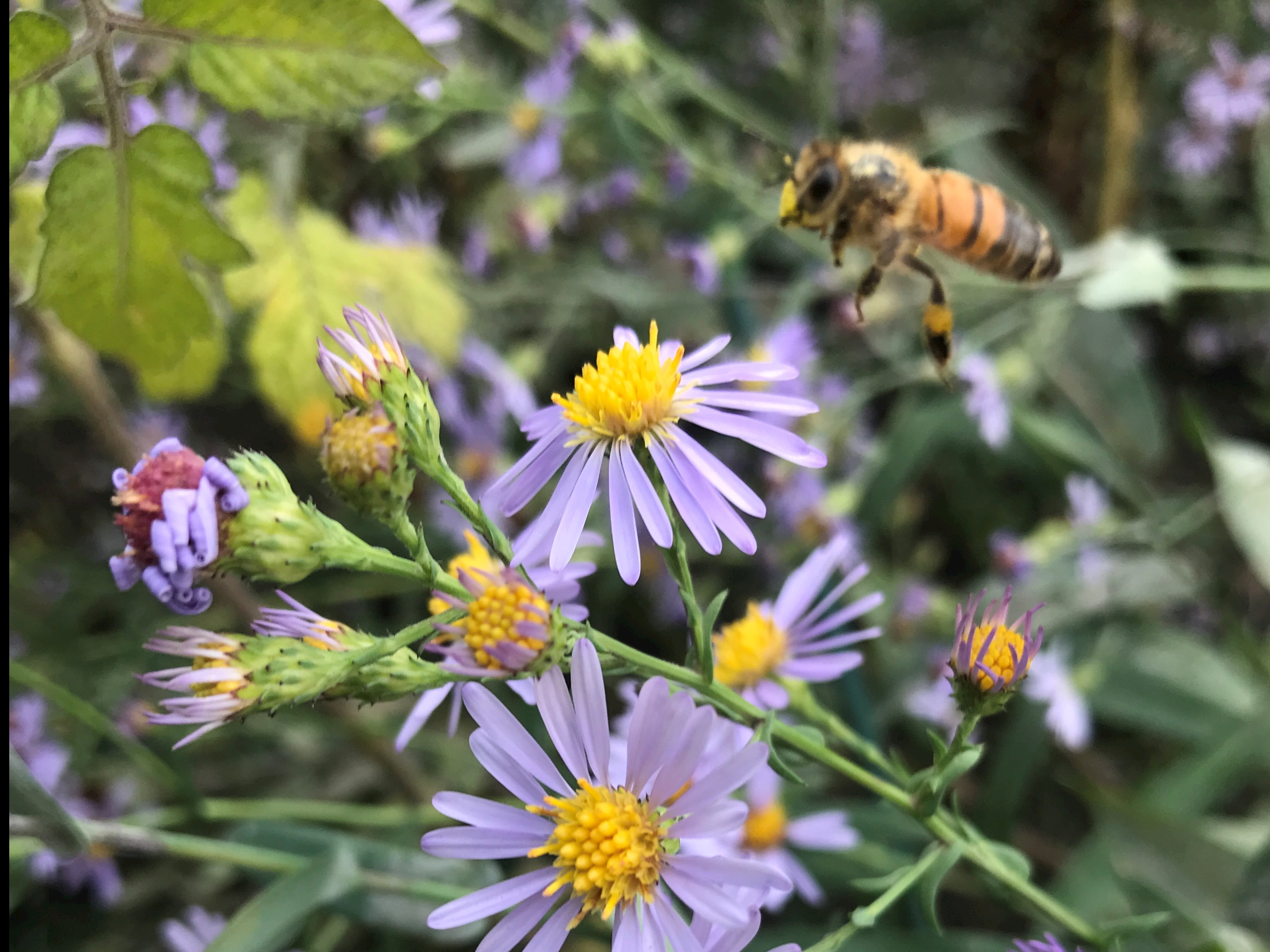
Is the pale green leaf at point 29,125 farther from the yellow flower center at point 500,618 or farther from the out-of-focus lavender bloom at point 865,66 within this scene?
the out-of-focus lavender bloom at point 865,66

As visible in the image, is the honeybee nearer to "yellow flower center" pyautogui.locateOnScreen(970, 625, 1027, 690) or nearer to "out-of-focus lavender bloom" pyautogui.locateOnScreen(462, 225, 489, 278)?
"yellow flower center" pyautogui.locateOnScreen(970, 625, 1027, 690)

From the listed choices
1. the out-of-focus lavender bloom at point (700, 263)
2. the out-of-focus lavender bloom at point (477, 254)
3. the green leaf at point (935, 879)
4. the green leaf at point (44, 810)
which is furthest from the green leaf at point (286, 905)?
the out-of-focus lavender bloom at point (477, 254)

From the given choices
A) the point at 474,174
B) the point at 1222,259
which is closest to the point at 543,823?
the point at 474,174

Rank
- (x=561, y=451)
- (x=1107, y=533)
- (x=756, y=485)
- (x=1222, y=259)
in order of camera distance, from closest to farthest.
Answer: (x=561, y=451) < (x=1107, y=533) < (x=756, y=485) < (x=1222, y=259)

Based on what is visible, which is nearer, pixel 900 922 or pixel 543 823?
pixel 543 823

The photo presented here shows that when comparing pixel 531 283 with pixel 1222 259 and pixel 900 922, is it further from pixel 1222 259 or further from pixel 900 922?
pixel 1222 259

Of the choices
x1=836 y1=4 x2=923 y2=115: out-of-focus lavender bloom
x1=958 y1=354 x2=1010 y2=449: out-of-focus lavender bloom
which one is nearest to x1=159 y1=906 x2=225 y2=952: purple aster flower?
x1=958 y1=354 x2=1010 y2=449: out-of-focus lavender bloom
